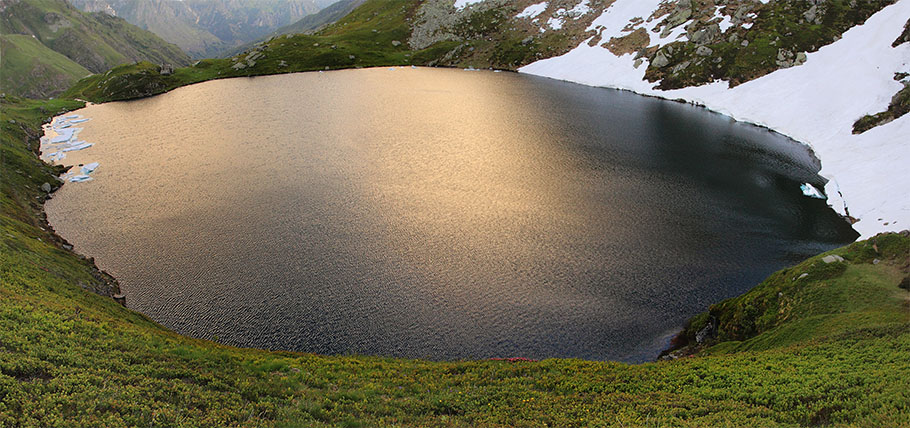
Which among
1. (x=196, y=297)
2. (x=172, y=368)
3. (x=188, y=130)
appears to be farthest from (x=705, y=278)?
(x=188, y=130)

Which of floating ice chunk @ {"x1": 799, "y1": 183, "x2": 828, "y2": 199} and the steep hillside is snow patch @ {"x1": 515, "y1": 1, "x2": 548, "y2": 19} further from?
floating ice chunk @ {"x1": 799, "y1": 183, "x2": 828, "y2": 199}

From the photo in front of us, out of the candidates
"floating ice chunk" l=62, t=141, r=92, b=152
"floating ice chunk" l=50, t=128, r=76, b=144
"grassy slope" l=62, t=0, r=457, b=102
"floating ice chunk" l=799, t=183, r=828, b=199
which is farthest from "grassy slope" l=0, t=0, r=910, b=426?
"grassy slope" l=62, t=0, r=457, b=102

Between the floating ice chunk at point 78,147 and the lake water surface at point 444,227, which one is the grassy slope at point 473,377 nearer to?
the lake water surface at point 444,227

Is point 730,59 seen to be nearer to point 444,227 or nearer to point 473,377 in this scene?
point 444,227

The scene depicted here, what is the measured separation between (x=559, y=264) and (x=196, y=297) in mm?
34866

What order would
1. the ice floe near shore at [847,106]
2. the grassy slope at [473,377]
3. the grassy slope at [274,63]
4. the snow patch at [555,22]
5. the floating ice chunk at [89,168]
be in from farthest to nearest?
the snow patch at [555,22], the grassy slope at [274,63], the floating ice chunk at [89,168], the ice floe near shore at [847,106], the grassy slope at [473,377]

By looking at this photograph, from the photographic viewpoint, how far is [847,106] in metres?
78.8

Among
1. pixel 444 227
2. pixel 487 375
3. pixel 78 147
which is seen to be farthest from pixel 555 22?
pixel 487 375

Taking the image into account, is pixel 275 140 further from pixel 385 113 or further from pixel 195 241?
pixel 195 241

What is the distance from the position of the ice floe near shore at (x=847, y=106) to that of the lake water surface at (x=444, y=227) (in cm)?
387

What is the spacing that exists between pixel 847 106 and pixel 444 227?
8262 cm

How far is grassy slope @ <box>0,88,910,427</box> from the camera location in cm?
1780

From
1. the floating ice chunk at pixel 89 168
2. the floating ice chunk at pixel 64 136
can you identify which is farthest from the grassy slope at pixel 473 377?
the floating ice chunk at pixel 64 136

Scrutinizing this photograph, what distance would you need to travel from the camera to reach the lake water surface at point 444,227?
36125 mm
